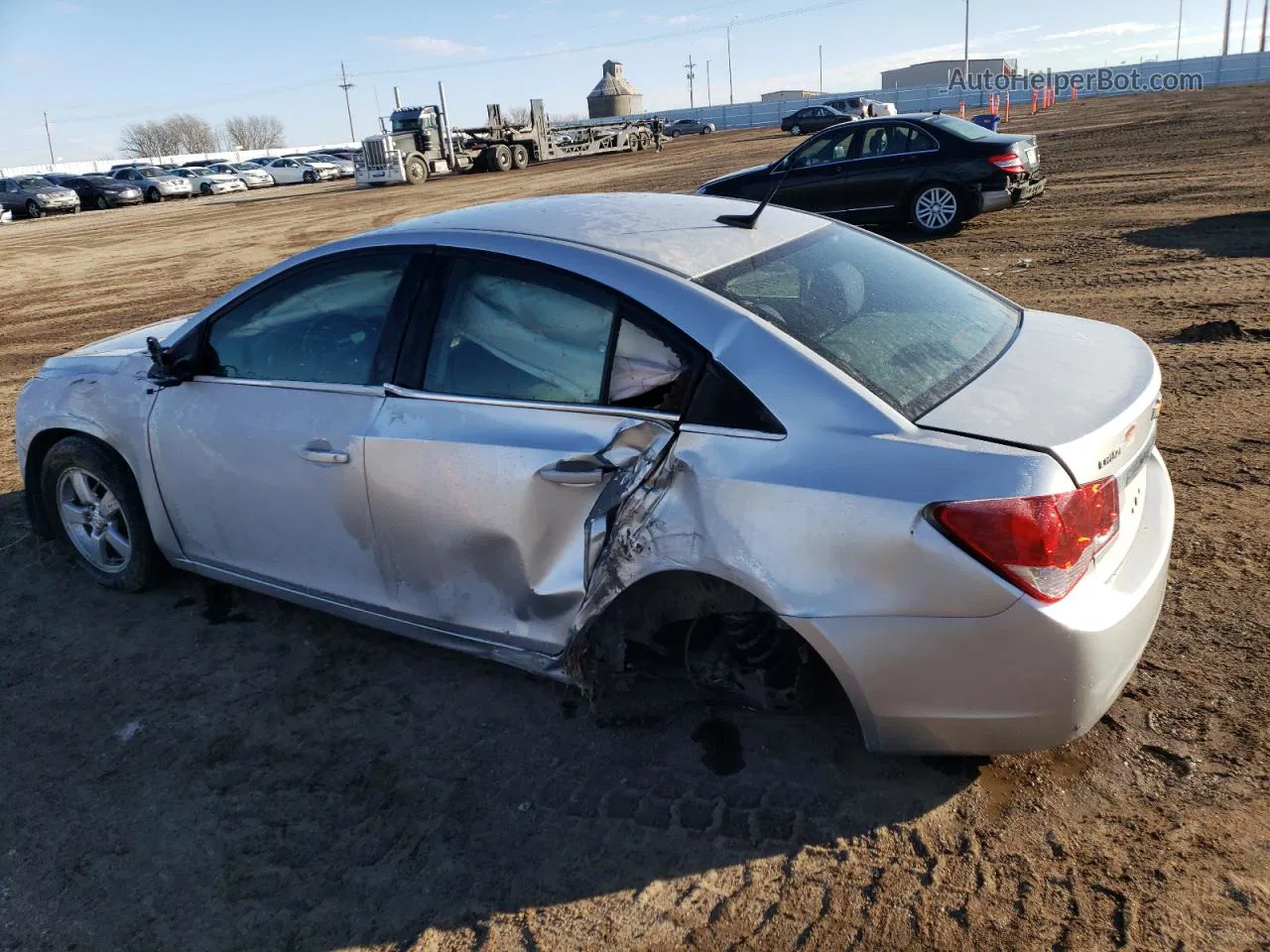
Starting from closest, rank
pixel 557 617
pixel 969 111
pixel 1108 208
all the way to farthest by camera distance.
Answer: pixel 557 617, pixel 1108 208, pixel 969 111

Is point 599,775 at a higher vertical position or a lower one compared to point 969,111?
lower

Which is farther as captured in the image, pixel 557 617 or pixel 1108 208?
pixel 1108 208

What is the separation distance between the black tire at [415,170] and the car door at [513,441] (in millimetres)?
31936

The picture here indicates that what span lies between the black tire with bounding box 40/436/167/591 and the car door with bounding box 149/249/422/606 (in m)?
0.30

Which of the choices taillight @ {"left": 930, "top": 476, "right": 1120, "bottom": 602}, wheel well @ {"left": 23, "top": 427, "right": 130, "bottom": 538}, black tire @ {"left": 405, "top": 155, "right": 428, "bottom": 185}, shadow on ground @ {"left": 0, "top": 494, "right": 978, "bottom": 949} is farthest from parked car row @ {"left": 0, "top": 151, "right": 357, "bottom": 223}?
taillight @ {"left": 930, "top": 476, "right": 1120, "bottom": 602}

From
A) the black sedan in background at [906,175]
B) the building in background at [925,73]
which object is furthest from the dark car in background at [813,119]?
the building in background at [925,73]

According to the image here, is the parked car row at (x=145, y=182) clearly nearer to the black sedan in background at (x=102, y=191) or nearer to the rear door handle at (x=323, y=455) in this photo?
the black sedan in background at (x=102, y=191)

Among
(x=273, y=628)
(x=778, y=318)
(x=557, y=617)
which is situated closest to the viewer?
(x=778, y=318)

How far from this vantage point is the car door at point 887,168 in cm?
1223

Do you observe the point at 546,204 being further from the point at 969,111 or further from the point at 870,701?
the point at 969,111

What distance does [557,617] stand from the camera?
2.95 metres

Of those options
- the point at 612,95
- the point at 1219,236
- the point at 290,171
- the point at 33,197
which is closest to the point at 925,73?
the point at 612,95

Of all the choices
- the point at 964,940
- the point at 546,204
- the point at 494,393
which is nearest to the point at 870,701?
the point at 964,940

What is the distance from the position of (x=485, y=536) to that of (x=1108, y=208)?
494 inches
